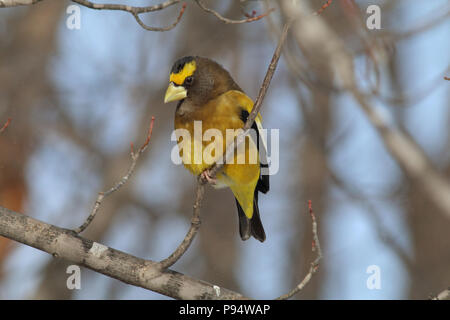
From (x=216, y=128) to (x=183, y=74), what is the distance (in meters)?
0.56

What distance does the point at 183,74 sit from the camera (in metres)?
4.84

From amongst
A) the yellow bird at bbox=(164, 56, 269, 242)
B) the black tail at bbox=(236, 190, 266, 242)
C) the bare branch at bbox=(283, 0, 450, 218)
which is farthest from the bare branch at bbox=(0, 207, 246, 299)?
the bare branch at bbox=(283, 0, 450, 218)

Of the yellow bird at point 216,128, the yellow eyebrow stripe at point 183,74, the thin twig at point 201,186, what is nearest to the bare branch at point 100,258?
the thin twig at point 201,186

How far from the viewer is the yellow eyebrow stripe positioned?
4832mm

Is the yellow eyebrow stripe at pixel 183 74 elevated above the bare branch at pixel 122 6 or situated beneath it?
situated beneath

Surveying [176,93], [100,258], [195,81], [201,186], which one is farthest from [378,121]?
[100,258]

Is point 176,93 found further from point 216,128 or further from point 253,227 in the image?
point 253,227

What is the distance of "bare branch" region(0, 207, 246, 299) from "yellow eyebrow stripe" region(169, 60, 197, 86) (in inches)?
58.4

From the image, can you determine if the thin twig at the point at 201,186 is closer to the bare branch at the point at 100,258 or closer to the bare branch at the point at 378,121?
the bare branch at the point at 100,258

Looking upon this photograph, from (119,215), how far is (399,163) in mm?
3785

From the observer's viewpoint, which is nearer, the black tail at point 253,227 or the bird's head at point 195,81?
the bird's head at point 195,81

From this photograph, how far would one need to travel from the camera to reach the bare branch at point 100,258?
12.5 ft

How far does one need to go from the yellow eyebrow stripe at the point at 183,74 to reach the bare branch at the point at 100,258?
148 centimetres
